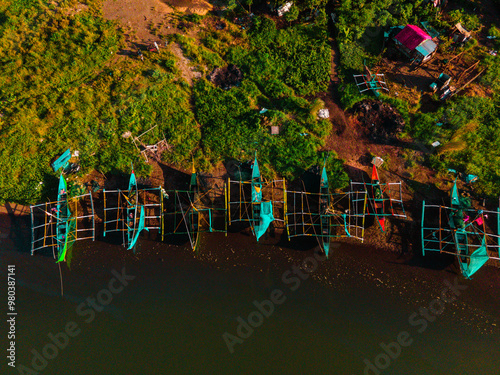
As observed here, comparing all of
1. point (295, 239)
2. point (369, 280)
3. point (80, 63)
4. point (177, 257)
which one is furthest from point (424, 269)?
point (80, 63)

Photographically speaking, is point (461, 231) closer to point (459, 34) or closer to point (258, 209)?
point (258, 209)

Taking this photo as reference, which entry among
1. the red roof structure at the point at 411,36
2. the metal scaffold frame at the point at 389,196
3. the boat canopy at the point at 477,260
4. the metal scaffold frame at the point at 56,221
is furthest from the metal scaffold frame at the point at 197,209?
the red roof structure at the point at 411,36

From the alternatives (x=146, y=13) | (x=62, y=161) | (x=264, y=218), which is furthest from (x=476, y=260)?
(x=146, y=13)

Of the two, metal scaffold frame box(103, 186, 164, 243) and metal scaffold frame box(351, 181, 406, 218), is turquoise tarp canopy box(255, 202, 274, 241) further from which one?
metal scaffold frame box(103, 186, 164, 243)

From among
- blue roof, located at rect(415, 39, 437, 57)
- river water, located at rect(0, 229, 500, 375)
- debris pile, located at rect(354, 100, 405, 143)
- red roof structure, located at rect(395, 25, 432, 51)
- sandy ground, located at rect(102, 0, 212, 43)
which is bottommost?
river water, located at rect(0, 229, 500, 375)

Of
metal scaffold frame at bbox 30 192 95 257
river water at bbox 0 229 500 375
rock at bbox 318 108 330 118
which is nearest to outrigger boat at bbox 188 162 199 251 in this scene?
river water at bbox 0 229 500 375

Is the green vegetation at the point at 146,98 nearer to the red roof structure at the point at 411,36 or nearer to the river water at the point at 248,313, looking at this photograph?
the red roof structure at the point at 411,36
